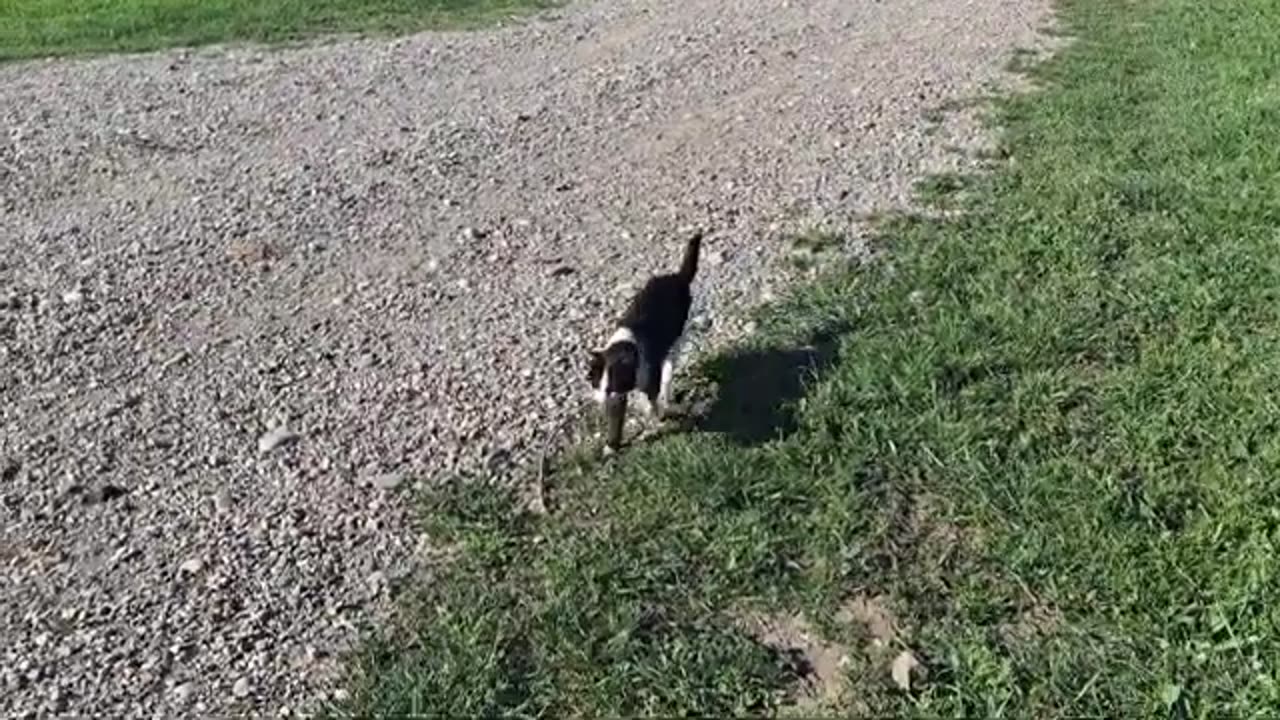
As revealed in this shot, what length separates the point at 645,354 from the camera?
5137 millimetres

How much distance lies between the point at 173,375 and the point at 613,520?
2280mm

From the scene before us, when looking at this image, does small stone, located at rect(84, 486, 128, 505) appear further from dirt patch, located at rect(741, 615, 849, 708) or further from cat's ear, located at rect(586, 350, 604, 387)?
dirt patch, located at rect(741, 615, 849, 708)

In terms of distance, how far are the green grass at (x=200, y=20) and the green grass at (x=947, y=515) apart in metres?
8.44

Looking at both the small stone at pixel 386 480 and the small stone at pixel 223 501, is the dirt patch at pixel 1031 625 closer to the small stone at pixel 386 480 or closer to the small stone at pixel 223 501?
the small stone at pixel 386 480

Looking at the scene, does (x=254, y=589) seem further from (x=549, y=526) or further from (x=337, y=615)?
(x=549, y=526)

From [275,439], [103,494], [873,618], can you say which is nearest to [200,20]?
[275,439]

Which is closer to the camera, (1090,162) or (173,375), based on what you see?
(173,375)

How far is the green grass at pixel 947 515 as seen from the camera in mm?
3949

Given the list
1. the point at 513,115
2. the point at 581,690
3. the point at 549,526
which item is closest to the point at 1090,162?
the point at 513,115

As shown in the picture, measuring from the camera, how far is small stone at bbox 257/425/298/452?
17.5 ft

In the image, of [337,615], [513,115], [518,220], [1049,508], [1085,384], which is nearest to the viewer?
[337,615]

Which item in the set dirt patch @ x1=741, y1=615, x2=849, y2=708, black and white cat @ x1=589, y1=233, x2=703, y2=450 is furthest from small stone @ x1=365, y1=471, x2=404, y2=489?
dirt patch @ x1=741, y1=615, x2=849, y2=708

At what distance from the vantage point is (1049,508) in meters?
4.71

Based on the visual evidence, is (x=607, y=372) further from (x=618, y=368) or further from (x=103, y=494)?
(x=103, y=494)
